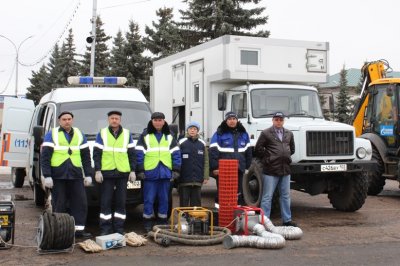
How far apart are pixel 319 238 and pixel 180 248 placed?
7.40 feet

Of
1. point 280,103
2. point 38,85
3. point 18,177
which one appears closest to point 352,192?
point 280,103

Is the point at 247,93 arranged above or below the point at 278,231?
above

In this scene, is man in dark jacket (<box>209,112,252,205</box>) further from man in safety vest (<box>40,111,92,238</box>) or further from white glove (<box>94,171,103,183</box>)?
man in safety vest (<box>40,111,92,238</box>)

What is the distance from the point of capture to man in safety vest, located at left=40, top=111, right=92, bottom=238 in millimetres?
7734

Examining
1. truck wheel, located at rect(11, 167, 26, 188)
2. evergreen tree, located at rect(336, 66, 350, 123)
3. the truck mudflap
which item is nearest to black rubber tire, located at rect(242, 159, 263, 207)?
the truck mudflap

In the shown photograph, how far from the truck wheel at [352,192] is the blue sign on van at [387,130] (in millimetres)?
2980

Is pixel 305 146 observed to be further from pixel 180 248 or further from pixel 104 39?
pixel 104 39

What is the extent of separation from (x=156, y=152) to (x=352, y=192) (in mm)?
4345

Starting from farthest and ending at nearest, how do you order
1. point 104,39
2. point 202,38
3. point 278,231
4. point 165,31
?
point 104,39 < point 165,31 < point 202,38 < point 278,231

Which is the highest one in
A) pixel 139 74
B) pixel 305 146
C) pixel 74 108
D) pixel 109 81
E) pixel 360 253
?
pixel 139 74

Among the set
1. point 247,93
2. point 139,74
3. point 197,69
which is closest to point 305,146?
point 247,93

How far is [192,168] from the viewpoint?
28.5 feet

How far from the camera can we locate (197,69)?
12.3 metres

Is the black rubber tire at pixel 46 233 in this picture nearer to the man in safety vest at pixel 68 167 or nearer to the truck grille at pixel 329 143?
the man in safety vest at pixel 68 167
